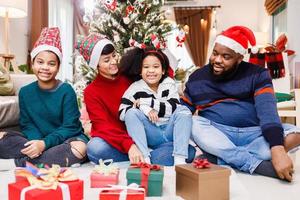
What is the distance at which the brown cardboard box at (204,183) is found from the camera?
4.29ft

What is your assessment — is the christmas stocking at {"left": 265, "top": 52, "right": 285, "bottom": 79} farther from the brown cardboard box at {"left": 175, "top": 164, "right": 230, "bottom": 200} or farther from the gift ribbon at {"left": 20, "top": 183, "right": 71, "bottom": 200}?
the gift ribbon at {"left": 20, "top": 183, "right": 71, "bottom": 200}

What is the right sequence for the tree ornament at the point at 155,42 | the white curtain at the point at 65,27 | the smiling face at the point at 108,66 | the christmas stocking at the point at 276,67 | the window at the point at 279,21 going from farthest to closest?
the white curtain at the point at 65,27 → the window at the point at 279,21 → the christmas stocking at the point at 276,67 → the tree ornament at the point at 155,42 → the smiling face at the point at 108,66

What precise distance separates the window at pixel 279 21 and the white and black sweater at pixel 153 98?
398 cm

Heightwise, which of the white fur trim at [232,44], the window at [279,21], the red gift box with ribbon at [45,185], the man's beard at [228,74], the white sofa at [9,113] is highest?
the window at [279,21]

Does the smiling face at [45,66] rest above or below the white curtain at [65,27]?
below

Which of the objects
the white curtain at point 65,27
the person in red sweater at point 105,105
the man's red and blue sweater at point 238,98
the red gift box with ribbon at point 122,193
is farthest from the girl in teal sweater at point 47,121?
the white curtain at point 65,27

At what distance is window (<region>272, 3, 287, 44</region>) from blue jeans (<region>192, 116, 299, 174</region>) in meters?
3.93

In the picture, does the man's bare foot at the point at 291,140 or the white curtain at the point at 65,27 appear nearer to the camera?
the man's bare foot at the point at 291,140

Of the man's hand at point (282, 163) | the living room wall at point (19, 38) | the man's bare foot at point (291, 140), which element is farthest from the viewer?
the living room wall at point (19, 38)

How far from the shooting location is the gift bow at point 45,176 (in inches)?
46.2

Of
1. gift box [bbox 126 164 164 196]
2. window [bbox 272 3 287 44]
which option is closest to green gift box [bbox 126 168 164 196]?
gift box [bbox 126 164 164 196]

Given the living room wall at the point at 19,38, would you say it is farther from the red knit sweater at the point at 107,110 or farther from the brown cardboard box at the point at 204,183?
the brown cardboard box at the point at 204,183

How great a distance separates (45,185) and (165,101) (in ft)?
3.22

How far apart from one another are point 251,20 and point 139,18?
5183mm
